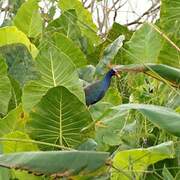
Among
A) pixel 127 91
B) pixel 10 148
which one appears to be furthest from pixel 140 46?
pixel 10 148

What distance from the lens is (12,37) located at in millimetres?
1493

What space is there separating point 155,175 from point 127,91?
16.6 inches

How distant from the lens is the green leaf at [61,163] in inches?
33.0

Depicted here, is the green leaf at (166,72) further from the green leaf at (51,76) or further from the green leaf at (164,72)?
the green leaf at (51,76)

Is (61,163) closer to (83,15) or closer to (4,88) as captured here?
(4,88)

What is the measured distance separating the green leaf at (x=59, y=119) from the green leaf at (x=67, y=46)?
27 centimetres

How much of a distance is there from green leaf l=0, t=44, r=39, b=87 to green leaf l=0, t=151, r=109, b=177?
0.59 m

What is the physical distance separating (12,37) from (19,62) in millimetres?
57

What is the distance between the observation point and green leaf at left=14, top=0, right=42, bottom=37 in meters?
1.74

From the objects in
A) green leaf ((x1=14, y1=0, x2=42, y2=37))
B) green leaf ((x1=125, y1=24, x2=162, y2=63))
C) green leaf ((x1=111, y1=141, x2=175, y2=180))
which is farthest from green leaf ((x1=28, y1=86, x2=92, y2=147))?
green leaf ((x1=14, y1=0, x2=42, y2=37))

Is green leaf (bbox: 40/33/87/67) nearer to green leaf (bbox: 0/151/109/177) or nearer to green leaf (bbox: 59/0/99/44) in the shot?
green leaf (bbox: 59/0/99/44)

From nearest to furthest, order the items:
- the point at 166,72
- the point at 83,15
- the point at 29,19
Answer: the point at 166,72 → the point at 29,19 → the point at 83,15

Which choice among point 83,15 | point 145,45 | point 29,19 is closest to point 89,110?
point 145,45

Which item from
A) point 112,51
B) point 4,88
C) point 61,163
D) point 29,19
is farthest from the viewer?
point 29,19
